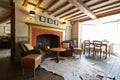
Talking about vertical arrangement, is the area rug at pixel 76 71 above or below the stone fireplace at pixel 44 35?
below

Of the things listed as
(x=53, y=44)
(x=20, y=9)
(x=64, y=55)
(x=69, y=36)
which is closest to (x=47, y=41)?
(x=53, y=44)

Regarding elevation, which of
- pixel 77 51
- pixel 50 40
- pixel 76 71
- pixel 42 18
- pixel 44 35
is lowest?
pixel 76 71

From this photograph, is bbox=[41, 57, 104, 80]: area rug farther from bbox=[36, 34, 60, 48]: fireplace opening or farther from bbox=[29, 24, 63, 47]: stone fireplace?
bbox=[36, 34, 60, 48]: fireplace opening

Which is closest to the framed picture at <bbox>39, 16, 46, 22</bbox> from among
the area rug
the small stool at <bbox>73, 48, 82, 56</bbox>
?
the small stool at <bbox>73, 48, 82, 56</bbox>

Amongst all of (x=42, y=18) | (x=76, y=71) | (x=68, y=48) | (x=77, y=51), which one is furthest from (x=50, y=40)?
(x=76, y=71)

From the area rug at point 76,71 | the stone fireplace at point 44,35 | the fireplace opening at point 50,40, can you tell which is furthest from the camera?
the fireplace opening at point 50,40

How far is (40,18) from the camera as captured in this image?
201 inches

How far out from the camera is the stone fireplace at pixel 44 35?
4.77 metres

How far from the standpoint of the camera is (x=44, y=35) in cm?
583

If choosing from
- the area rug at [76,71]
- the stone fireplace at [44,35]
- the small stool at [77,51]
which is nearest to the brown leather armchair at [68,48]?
the small stool at [77,51]

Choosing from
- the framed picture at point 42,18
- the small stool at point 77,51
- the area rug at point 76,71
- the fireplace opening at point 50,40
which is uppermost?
the framed picture at point 42,18

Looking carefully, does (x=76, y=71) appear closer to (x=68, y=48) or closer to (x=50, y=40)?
(x=68, y=48)

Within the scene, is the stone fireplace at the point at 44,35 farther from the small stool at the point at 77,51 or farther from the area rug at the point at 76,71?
the area rug at the point at 76,71

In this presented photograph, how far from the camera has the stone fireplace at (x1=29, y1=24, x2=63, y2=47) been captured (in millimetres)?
4769
